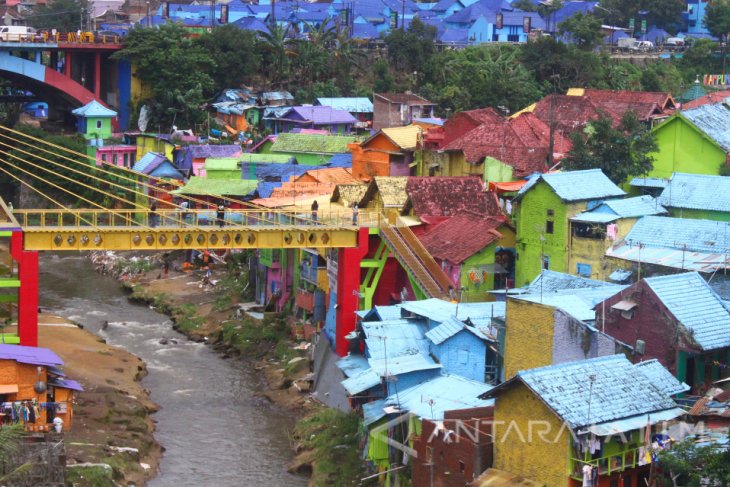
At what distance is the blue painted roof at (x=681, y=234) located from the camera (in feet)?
134

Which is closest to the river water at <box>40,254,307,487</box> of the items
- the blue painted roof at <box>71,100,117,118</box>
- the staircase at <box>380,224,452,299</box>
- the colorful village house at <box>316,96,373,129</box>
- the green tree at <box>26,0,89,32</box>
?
the staircase at <box>380,224,452,299</box>

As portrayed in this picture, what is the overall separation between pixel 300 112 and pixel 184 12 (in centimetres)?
3804

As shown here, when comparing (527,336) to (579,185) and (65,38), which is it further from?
(65,38)

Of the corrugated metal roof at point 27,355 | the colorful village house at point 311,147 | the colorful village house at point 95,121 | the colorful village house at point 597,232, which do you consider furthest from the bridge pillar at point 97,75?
the corrugated metal roof at point 27,355

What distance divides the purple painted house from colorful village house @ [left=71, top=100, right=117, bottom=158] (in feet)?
30.9

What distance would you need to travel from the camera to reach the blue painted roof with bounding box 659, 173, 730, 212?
4597 cm

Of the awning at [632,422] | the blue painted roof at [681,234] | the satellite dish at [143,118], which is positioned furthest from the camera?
the satellite dish at [143,118]

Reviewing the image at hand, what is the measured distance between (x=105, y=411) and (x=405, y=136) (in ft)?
80.1

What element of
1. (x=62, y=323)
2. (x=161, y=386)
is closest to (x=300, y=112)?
(x=62, y=323)

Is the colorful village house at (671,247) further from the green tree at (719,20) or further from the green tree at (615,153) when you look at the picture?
the green tree at (719,20)

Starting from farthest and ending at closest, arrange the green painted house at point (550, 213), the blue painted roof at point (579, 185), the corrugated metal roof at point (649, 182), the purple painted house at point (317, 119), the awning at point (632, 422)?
the purple painted house at point (317, 119) < the corrugated metal roof at point (649, 182) < the blue painted roof at point (579, 185) < the green painted house at point (550, 213) < the awning at point (632, 422)

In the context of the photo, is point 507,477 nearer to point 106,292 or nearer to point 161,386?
point 161,386

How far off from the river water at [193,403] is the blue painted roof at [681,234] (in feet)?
37.8

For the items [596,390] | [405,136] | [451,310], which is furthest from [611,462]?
[405,136]
